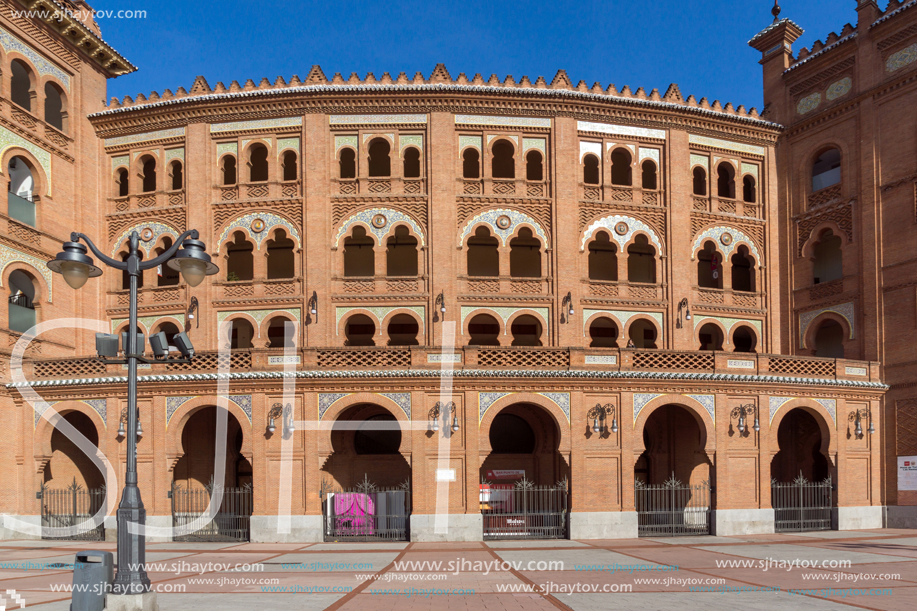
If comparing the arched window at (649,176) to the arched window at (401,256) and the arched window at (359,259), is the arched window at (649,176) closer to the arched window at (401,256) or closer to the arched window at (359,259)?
the arched window at (401,256)

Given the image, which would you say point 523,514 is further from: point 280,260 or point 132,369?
point 132,369

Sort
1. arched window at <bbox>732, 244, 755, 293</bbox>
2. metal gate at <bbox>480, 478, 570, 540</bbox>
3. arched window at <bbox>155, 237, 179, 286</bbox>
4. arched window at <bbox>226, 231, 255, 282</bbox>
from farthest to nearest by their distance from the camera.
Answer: arched window at <bbox>732, 244, 755, 293</bbox>, arched window at <bbox>226, 231, 255, 282</bbox>, arched window at <bbox>155, 237, 179, 286</bbox>, metal gate at <bbox>480, 478, 570, 540</bbox>

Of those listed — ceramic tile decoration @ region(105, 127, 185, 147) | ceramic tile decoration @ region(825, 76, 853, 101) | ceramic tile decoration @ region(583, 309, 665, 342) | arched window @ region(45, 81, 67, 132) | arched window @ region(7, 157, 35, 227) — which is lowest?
ceramic tile decoration @ region(583, 309, 665, 342)

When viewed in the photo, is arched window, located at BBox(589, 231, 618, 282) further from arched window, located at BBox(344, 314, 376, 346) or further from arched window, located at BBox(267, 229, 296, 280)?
arched window, located at BBox(267, 229, 296, 280)

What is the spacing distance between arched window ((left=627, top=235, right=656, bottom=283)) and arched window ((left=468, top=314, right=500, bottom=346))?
615cm

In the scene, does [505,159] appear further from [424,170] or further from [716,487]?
[716,487]

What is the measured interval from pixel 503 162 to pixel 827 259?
14.1 metres

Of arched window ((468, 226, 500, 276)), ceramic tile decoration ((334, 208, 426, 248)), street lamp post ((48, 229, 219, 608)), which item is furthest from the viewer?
arched window ((468, 226, 500, 276))

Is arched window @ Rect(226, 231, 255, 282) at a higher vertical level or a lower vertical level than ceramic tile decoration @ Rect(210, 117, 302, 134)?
lower

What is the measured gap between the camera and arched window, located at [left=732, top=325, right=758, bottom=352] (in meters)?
31.9

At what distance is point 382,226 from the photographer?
2956 centimetres

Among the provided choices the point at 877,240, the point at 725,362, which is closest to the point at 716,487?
the point at 725,362

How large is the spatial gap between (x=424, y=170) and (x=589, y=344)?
9182 mm

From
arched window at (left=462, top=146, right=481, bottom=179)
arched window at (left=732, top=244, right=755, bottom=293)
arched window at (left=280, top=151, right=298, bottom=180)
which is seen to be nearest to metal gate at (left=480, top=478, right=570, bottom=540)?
arched window at (left=462, top=146, right=481, bottom=179)
